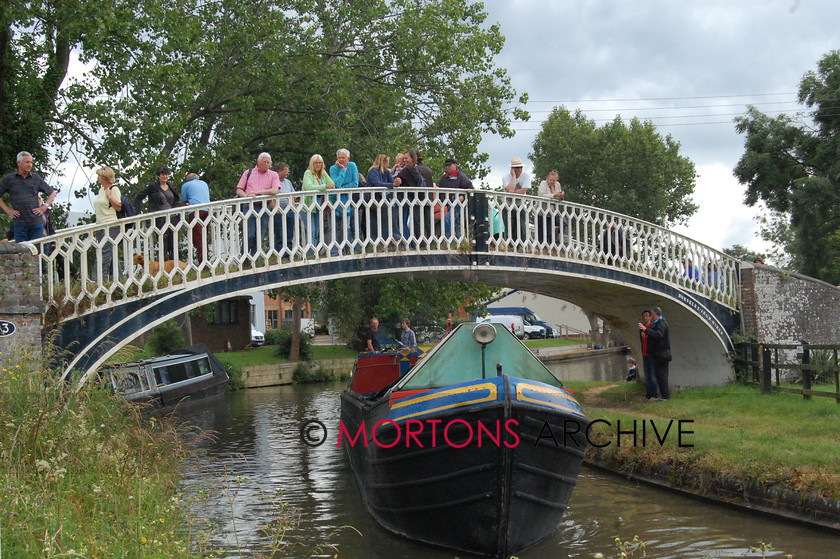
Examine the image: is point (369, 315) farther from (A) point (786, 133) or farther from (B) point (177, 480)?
(B) point (177, 480)

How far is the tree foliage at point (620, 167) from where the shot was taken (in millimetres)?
45719

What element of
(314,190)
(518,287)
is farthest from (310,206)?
(518,287)

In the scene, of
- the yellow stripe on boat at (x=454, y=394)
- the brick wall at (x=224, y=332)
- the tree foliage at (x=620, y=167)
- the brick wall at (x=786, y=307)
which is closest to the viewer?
the yellow stripe on boat at (x=454, y=394)

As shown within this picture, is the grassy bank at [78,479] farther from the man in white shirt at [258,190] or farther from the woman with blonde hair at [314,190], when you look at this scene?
the woman with blonde hair at [314,190]

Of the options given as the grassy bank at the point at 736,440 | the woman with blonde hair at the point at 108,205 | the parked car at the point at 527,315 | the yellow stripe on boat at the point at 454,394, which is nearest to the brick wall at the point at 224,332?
the parked car at the point at 527,315

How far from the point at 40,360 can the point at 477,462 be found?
476 cm

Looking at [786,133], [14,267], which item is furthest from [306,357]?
[14,267]

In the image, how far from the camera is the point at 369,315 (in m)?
35.6

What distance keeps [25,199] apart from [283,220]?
3.46 metres

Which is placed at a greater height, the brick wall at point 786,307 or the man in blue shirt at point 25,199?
the man in blue shirt at point 25,199

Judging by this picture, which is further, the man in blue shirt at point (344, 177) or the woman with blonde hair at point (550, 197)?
the woman with blonde hair at point (550, 197)

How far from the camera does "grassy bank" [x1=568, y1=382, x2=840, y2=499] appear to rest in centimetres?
1014

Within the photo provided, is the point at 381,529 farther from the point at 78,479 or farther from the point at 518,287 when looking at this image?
the point at 518,287

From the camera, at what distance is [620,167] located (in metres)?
45.8
